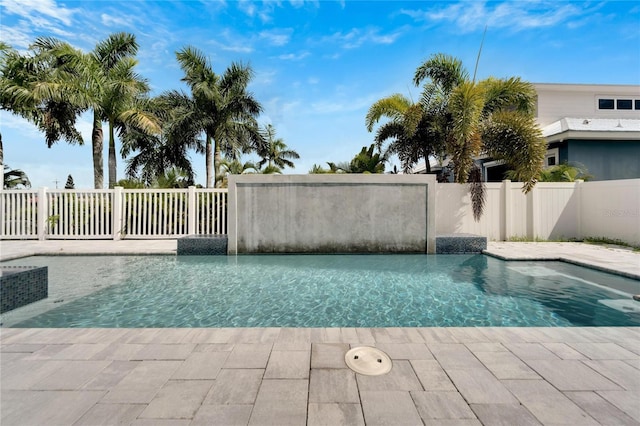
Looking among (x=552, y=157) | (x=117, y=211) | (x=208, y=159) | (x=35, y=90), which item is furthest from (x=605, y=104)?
(x=35, y=90)

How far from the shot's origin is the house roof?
13148 millimetres

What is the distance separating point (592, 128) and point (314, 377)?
17946 millimetres

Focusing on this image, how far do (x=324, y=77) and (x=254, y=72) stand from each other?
5.73 meters

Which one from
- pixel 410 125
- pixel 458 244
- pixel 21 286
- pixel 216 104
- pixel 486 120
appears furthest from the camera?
pixel 216 104

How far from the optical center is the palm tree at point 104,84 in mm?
13219

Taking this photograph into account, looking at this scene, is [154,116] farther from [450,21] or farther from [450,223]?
[450,223]

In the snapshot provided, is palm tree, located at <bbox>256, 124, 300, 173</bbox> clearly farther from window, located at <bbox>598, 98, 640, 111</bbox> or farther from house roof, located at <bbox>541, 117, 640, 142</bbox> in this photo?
window, located at <bbox>598, 98, 640, 111</bbox>

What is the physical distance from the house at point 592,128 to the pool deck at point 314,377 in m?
13.6

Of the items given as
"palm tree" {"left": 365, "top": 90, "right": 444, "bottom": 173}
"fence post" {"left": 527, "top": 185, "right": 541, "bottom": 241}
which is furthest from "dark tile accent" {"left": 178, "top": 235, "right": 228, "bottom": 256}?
"fence post" {"left": 527, "top": 185, "right": 541, "bottom": 241}

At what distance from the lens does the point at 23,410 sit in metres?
2.02

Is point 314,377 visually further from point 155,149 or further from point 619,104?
point 619,104

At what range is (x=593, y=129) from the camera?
1373 centimetres

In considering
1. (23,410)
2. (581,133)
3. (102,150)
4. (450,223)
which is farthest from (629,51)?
(102,150)

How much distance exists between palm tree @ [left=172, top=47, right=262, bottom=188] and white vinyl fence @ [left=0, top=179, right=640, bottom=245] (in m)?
4.49
